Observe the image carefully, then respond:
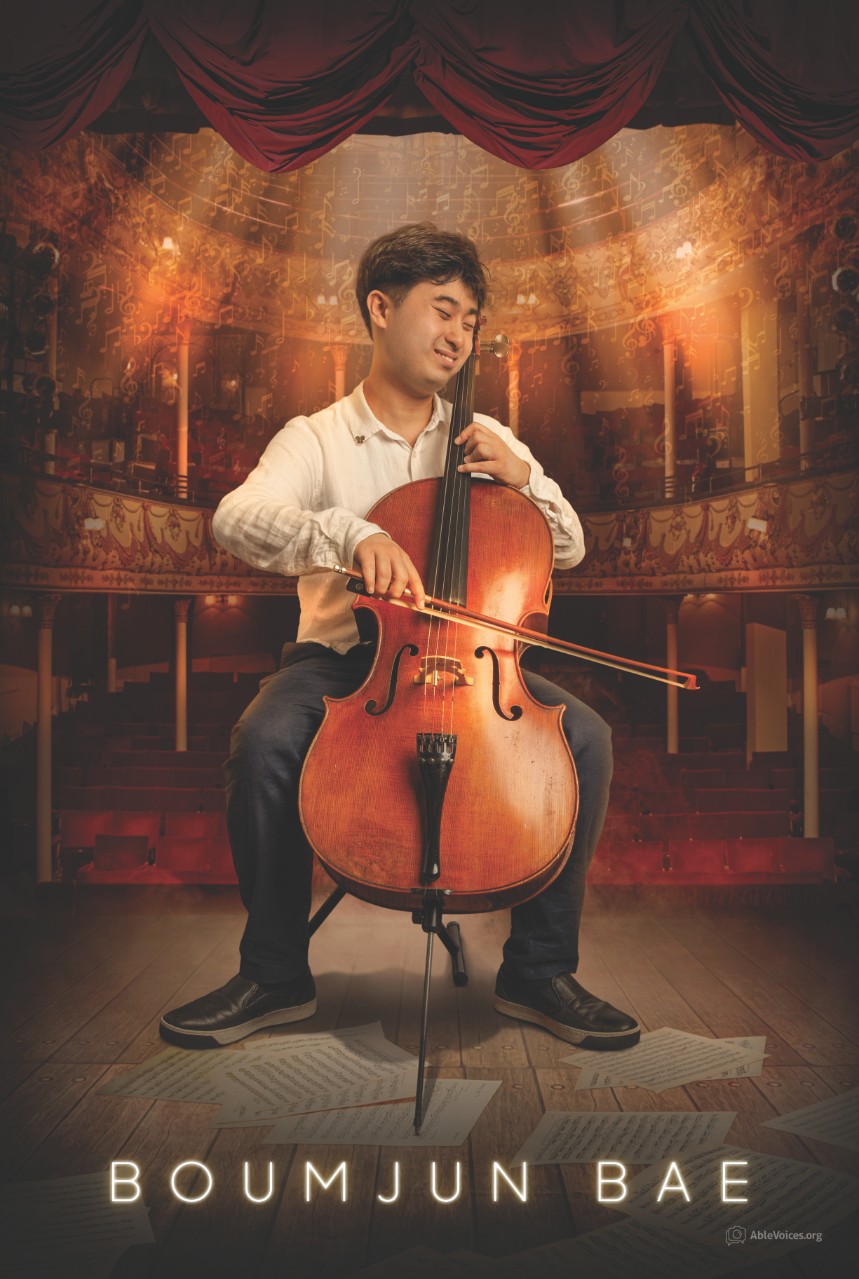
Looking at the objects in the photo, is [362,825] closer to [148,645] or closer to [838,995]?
[838,995]

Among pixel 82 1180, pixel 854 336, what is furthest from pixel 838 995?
pixel 854 336

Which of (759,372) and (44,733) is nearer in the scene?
(44,733)

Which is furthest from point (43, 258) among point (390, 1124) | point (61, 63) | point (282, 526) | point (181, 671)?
point (390, 1124)

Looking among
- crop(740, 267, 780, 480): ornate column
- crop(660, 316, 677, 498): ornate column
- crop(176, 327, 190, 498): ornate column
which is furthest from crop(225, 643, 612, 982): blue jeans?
crop(176, 327, 190, 498): ornate column

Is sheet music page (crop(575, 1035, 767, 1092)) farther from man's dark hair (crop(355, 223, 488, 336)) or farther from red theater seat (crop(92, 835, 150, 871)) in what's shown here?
red theater seat (crop(92, 835, 150, 871))

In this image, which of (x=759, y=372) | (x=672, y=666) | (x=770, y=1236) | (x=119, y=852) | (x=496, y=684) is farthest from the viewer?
(x=672, y=666)

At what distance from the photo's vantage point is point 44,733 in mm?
3469

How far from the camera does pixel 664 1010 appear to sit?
2.09m

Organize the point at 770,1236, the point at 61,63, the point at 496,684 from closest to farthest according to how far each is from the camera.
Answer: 1. the point at 770,1236
2. the point at 496,684
3. the point at 61,63

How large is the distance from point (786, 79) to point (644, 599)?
6.45ft

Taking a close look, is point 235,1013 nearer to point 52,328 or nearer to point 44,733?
point 44,733

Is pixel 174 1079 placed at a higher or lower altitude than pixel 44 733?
lower

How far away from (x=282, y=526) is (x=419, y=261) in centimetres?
71

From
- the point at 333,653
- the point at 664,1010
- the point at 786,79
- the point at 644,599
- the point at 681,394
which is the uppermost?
the point at 786,79
